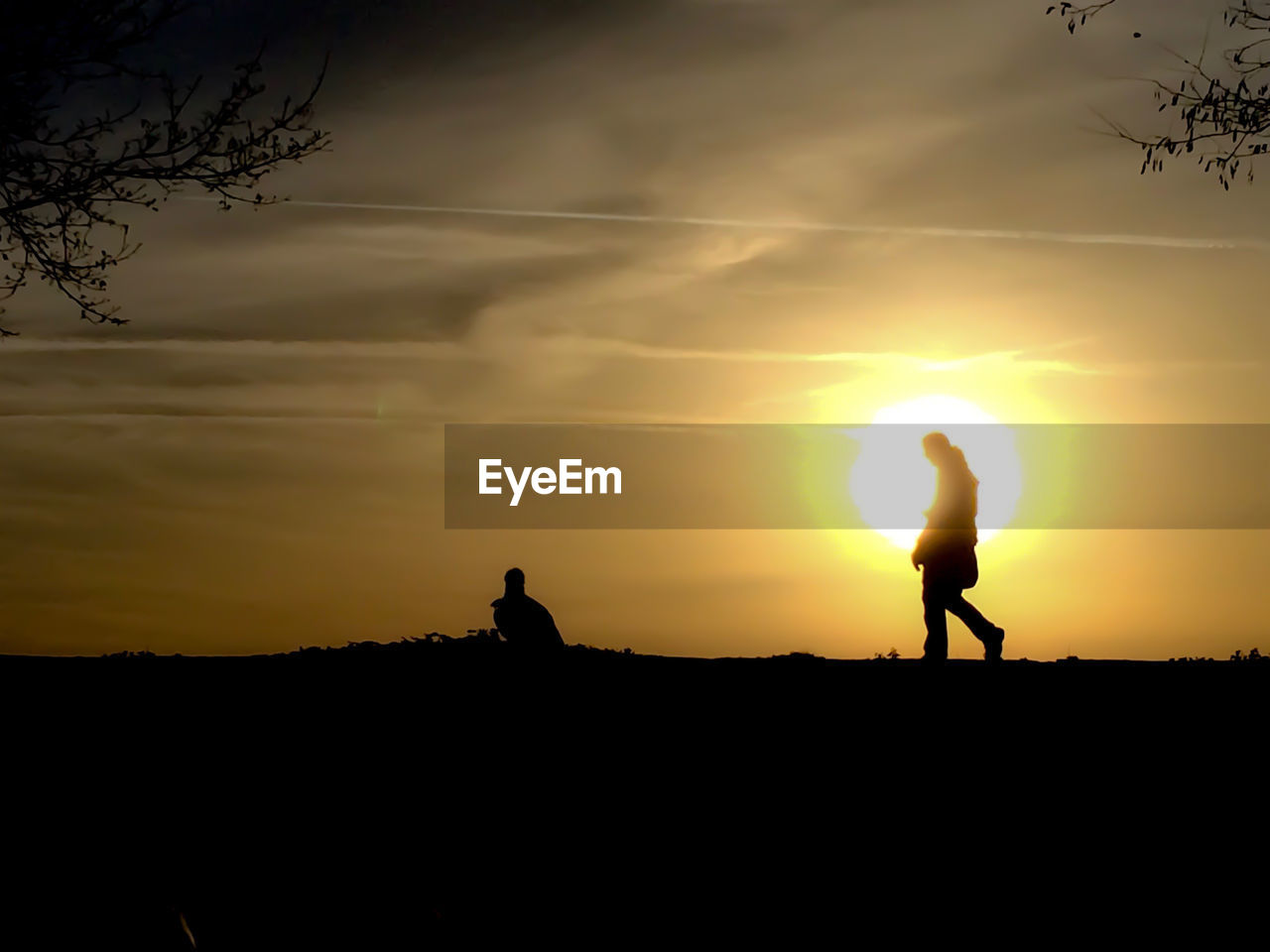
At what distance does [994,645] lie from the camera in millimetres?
15406

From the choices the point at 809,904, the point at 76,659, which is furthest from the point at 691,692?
the point at 76,659

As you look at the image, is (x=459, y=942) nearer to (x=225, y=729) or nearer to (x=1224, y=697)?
(x=225, y=729)

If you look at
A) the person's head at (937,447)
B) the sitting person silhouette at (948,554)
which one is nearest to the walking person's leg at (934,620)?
the sitting person silhouette at (948,554)

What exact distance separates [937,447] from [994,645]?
2188mm

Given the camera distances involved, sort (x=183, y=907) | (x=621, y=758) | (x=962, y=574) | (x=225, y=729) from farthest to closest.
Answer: (x=962, y=574), (x=225, y=729), (x=621, y=758), (x=183, y=907)

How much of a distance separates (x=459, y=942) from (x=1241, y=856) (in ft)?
15.6

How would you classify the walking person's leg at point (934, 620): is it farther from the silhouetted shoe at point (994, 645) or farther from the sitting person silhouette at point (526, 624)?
the sitting person silhouette at point (526, 624)

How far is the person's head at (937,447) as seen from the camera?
50.1 ft

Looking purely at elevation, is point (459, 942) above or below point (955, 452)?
below

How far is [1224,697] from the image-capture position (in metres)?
13.2

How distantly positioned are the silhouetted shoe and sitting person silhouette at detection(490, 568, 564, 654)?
4550mm

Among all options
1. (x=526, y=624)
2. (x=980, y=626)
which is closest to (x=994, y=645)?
(x=980, y=626)

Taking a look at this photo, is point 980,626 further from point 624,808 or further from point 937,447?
point 624,808

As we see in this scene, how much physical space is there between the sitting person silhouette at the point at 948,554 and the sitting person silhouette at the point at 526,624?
391 centimetres
